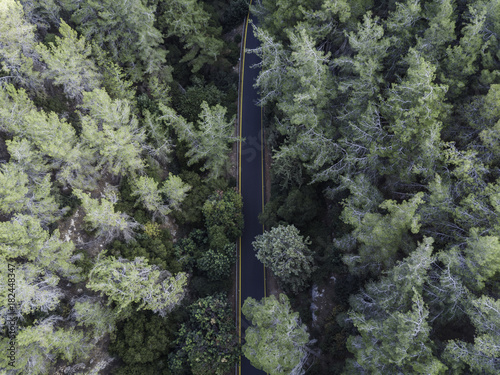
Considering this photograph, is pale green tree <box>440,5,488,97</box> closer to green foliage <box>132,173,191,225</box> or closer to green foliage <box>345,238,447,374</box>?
green foliage <box>345,238,447,374</box>

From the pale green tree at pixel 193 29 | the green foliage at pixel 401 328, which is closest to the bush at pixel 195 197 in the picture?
the pale green tree at pixel 193 29

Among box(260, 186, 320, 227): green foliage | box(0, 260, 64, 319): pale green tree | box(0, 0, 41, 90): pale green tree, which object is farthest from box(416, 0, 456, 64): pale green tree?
box(0, 0, 41, 90): pale green tree

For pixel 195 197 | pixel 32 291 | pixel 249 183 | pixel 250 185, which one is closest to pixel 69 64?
pixel 195 197

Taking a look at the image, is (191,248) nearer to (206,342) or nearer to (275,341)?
(206,342)

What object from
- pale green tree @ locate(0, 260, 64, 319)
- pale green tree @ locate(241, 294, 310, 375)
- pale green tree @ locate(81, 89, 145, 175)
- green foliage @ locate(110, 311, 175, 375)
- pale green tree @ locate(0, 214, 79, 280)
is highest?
pale green tree @ locate(81, 89, 145, 175)

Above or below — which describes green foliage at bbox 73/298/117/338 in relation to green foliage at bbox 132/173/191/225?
below

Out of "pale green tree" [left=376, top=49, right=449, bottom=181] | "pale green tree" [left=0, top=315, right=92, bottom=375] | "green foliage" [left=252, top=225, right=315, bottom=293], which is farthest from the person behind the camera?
"green foliage" [left=252, top=225, right=315, bottom=293]
